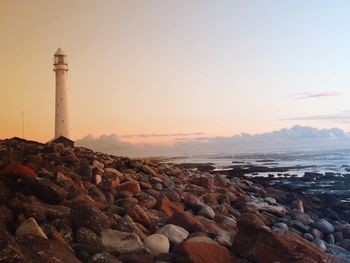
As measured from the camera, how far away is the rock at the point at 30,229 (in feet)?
12.8

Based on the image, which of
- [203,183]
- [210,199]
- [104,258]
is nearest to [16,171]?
[104,258]

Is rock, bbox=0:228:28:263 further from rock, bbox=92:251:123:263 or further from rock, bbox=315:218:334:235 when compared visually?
rock, bbox=315:218:334:235

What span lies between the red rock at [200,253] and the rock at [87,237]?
2.38 feet

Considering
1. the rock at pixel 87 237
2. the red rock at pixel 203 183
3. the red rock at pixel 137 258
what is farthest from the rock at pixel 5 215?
the red rock at pixel 203 183

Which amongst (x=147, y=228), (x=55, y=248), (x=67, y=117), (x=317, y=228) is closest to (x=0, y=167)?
(x=147, y=228)

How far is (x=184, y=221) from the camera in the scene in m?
5.29

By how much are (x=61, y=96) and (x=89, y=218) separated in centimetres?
1836

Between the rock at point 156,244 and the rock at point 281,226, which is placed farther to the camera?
the rock at point 281,226

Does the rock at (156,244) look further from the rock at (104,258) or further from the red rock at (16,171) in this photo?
the red rock at (16,171)

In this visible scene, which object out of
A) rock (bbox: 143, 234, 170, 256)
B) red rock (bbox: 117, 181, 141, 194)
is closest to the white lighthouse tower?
red rock (bbox: 117, 181, 141, 194)

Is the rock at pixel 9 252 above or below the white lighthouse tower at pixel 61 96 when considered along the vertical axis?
below

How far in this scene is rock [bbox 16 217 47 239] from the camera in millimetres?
3895

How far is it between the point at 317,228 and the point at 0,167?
227 inches

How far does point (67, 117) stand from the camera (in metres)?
21.8
